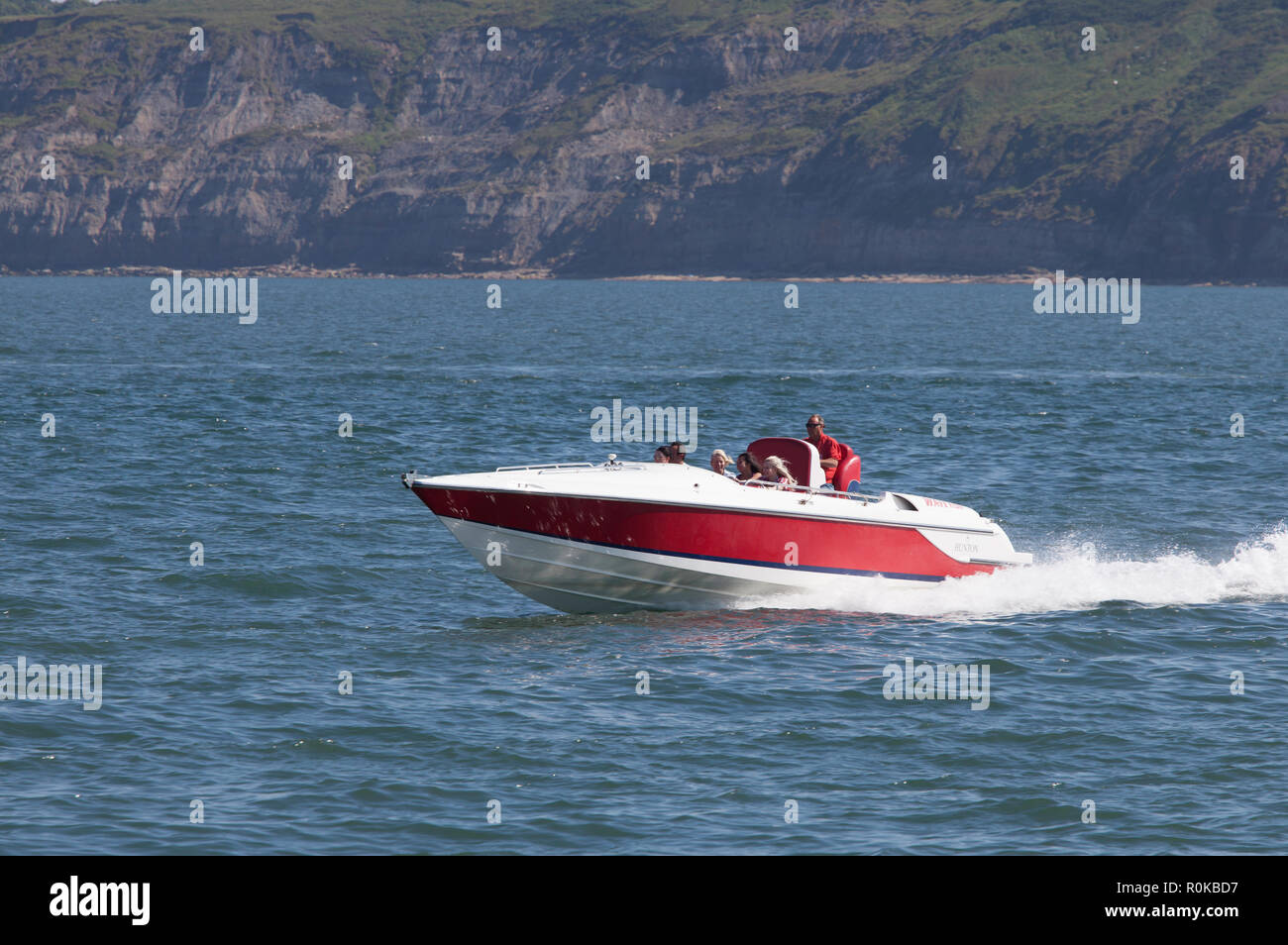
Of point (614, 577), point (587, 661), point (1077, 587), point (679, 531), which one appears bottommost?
point (587, 661)

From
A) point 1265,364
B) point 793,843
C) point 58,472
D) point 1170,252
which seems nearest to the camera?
point 793,843

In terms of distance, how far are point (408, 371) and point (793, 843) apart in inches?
1640

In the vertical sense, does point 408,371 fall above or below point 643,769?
above

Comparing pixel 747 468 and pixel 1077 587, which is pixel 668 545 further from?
pixel 1077 587

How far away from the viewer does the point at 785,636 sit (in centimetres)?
1723

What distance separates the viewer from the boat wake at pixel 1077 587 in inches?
731
